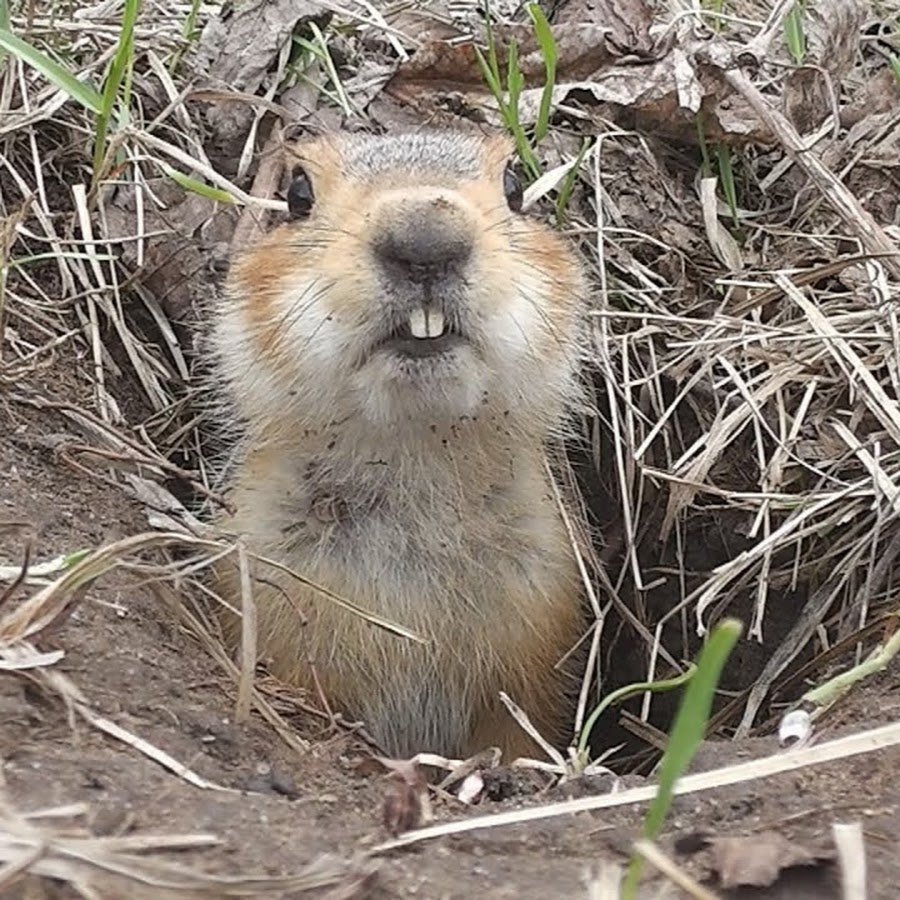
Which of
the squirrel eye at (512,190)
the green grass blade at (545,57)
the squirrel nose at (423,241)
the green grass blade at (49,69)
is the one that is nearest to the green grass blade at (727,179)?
the green grass blade at (545,57)

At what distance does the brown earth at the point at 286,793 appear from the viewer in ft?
6.42

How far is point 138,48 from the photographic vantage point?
4.59m

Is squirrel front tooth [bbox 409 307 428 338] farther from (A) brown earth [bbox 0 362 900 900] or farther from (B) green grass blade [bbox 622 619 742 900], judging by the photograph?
(B) green grass blade [bbox 622 619 742 900]

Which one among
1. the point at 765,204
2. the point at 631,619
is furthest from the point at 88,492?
the point at 765,204

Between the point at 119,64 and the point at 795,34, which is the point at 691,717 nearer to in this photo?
the point at 119,64

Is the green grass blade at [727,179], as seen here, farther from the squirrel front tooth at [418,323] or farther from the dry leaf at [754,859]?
the dry leaf at [754,859]

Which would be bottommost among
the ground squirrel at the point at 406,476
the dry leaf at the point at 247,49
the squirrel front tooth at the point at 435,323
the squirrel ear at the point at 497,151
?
the ground squirrel at the point at 406,476

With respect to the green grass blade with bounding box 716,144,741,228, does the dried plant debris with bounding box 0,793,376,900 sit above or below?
below

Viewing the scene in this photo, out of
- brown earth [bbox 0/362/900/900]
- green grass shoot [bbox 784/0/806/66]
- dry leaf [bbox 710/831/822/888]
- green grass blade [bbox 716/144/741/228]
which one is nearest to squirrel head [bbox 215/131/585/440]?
brown earth [bbox 0/362/900/900]

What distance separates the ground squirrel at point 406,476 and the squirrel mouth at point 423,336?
95 mm

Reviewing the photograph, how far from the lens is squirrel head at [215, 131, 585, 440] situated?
2.97 meters

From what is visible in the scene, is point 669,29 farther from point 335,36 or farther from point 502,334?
point 502,334

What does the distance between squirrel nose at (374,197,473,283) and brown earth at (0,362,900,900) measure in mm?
850

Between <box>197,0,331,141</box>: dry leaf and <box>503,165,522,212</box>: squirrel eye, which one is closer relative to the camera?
<box>503,165,522,212</box>: squirrel eye
